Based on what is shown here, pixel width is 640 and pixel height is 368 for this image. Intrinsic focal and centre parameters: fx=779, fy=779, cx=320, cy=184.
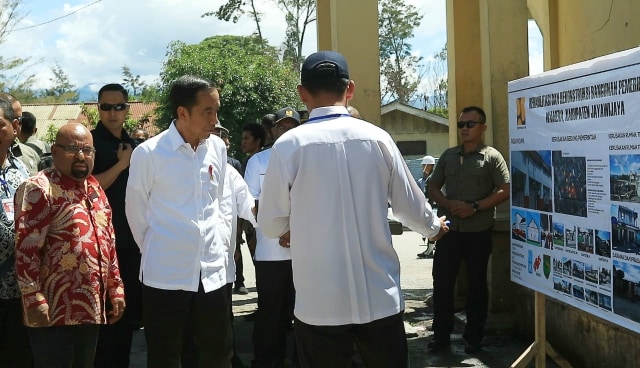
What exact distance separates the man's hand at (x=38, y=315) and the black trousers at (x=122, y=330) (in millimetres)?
1212

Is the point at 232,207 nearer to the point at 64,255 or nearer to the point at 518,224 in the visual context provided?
the point at 64,255

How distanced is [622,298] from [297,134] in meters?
2.12

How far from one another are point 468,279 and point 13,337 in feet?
13.0

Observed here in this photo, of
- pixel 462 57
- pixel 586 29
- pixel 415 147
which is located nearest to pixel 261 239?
pixel 586 29

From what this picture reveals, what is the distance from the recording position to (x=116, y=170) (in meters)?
5.28

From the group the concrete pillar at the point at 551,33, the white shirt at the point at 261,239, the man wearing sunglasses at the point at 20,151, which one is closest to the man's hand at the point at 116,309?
the man wearing sunglasses at the point at 20,151

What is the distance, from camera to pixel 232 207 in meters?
4.99

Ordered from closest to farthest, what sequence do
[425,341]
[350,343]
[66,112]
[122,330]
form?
[350,343] → [122,330] → [425,341] → [66,112]

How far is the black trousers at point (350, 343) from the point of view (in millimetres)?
3572

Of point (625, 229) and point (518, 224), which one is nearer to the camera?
point (625, 229)

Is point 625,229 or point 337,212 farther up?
point 337,212

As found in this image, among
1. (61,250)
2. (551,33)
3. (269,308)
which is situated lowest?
(269,308)

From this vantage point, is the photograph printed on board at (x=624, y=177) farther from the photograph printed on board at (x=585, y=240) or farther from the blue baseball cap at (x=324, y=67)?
the blue baseball cap at (x=324, y=67)

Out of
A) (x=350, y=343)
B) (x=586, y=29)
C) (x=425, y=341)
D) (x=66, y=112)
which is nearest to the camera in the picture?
(x=350, y=343)
